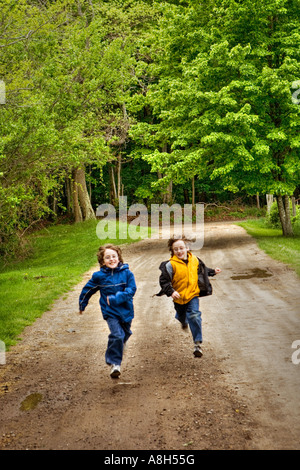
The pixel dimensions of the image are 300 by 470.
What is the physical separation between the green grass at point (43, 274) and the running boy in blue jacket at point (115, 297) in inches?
119

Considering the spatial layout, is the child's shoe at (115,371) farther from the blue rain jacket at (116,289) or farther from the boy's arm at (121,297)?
the boy's arm at (121,297)

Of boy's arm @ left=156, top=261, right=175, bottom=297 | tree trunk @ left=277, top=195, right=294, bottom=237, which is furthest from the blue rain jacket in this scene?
tree trunk @ left=277, top=195, right=294, bottom=237

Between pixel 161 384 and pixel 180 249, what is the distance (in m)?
1.97

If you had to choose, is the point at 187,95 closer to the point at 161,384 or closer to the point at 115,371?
the point at 115,371

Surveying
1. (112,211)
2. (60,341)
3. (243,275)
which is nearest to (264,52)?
(243,275)

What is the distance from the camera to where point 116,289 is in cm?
628

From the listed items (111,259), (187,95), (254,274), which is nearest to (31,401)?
(111,259)

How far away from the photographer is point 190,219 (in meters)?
38.2

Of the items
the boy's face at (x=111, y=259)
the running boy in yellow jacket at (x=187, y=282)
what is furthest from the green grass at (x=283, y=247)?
the boy's face at (x=111, y=259)

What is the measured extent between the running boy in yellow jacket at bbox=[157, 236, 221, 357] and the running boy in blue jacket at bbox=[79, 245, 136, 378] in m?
0.71

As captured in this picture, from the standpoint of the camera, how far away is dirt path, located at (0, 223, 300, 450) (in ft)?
15.2

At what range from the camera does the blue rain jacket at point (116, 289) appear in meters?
6.18
